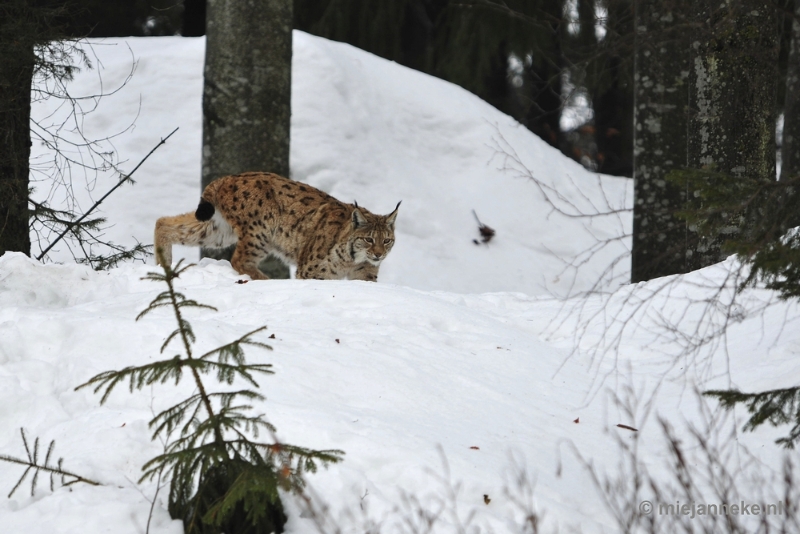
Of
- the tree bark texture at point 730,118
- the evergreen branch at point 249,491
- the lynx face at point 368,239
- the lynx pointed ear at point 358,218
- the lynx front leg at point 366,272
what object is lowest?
the evergreen branch at point 249,491

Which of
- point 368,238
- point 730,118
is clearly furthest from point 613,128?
point 730,118

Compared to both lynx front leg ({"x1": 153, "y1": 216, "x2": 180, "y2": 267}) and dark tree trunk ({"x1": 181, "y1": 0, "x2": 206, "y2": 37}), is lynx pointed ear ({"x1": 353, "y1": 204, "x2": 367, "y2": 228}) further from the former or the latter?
dark tree trunk ({"x1": 181, "y1": 0, "x2": 206, "y2": 37})

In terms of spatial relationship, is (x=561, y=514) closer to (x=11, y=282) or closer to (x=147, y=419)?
(x=147, y=419)

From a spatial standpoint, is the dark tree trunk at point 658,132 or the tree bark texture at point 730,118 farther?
the dark tree trunk at point 658,132

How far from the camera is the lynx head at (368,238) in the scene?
27.5 ft

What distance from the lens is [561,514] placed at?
396cm

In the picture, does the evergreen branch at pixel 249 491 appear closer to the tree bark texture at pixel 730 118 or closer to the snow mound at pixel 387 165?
the tree bark texture at pixel 730 118

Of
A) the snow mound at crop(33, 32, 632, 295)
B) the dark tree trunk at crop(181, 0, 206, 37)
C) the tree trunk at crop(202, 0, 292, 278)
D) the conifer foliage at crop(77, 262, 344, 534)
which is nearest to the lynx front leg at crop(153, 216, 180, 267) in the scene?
the tree trunk at crop(202, 0, 292, 278)

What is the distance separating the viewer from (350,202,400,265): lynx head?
8.38 metres

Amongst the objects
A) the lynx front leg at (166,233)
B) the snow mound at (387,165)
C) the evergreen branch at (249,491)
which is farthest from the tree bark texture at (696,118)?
the lynx front leg at (166,233)

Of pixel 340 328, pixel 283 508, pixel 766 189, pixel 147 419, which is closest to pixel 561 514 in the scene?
pixel 283 508

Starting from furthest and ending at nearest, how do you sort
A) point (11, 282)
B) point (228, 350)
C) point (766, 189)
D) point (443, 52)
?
point (443, 52) → point (11, 282) → point (766, 189) → point (228, 350)

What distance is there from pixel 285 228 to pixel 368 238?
0.89 metres

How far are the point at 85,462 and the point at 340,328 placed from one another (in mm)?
2253
